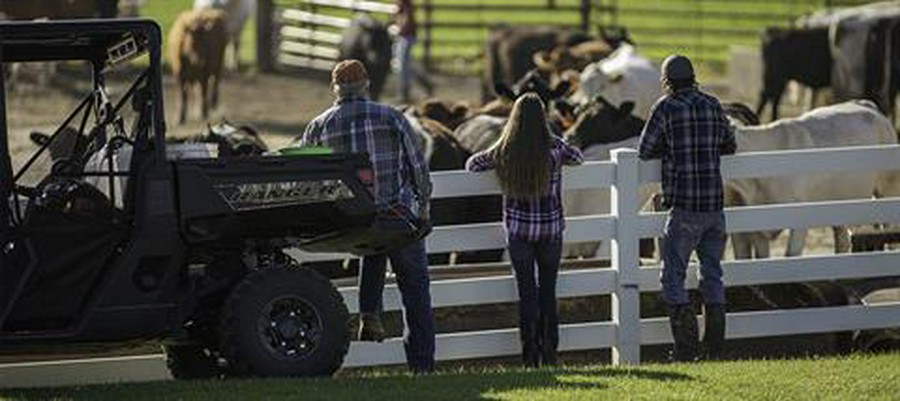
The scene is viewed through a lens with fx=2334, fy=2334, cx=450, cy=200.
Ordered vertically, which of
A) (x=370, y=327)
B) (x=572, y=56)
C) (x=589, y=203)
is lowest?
(x=572, y=56)

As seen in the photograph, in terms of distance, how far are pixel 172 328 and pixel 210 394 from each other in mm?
592

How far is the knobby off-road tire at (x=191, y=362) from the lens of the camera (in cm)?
1252

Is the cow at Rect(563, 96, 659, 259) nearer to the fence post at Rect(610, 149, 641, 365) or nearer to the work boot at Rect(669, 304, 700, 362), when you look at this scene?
the fence post at Rect(610, 149, 641, 365)

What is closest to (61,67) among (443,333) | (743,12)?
(743,12)

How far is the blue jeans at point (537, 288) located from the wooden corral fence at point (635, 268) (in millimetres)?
374

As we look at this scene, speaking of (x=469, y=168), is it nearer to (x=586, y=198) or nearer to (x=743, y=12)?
(x=586, y=198)

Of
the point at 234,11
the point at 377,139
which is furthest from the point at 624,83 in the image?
the point at 377,139

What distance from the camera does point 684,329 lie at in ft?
47.0

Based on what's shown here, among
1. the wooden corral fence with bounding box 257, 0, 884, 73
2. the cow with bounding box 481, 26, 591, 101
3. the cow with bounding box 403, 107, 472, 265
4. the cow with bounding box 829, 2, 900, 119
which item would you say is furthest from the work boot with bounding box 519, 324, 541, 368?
the wooden corral fence with bounding box 257, 0, 884, 73

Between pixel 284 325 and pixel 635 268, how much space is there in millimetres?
3332

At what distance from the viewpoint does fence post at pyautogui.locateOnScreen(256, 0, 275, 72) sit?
41875 mm

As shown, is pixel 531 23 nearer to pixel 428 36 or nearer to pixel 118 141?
pixel 428 36

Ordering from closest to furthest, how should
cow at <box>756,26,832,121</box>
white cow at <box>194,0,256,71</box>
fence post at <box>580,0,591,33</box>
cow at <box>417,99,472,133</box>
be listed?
cow at <box>417,99,472,133</box>, cow at <box>756,26,832,121</box>, white cow at <box>194,0,256,71</box>, fence post at <box>580,0,591,33</box>

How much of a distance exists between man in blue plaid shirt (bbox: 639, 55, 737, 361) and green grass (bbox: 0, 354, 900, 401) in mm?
1327
